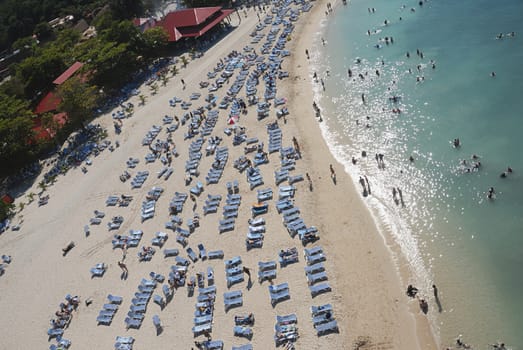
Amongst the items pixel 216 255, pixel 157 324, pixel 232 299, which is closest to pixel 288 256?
pixel 232 299

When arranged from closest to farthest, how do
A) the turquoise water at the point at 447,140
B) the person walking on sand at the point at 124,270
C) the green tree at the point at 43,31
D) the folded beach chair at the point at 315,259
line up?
1. the turquoise water at the point at 447,140
2. the folded beach chair at the point at 315,259
3. the person walking on sand at the point at 124,270
4. the green tree at the point at 43,31

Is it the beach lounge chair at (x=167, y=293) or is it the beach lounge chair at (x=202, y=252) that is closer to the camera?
the beach lounge chair at (x=167, y=293)

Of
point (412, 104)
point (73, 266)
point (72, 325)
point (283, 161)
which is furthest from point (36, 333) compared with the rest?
point (412, 104)

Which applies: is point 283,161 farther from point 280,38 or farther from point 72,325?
point 280,38

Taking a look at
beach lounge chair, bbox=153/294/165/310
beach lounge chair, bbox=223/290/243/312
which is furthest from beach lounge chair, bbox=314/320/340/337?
beach lounge chair, bbox=153/294/165/310

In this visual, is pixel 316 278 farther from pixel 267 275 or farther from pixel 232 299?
pixel 232 299

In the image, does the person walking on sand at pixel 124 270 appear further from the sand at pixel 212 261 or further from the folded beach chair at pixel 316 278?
the folded beach chair at pixel 316 278

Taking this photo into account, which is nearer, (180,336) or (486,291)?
(486,291)

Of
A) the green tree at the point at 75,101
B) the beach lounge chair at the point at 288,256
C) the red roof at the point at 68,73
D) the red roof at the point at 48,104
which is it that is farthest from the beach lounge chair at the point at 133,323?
the red roof at the point at 68,73
